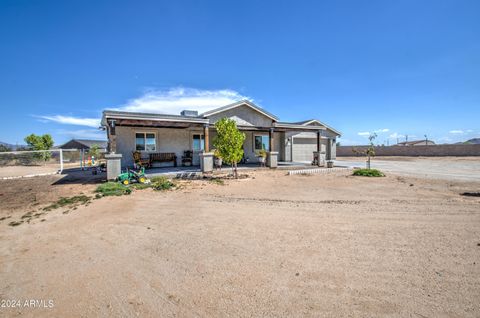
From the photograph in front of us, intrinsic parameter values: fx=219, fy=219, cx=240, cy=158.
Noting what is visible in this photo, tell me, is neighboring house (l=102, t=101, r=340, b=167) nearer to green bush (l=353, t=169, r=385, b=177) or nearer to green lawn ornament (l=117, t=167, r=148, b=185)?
green lawn ornament (l=117, t=167, r=148, b=185)

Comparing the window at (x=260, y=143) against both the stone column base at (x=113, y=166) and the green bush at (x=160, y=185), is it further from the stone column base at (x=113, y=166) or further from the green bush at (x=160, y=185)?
the stone column base at (x=113, y=166)

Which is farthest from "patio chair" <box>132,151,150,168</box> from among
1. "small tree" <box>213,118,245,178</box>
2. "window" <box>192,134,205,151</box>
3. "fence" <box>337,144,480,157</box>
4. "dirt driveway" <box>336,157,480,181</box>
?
"fence" <box>337,144,480,157</box>

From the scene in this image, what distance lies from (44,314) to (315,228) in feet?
14.3

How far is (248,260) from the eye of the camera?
11.1 feet

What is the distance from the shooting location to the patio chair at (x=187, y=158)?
50.2 ft

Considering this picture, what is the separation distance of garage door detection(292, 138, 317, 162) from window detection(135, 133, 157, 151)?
44.2 feet

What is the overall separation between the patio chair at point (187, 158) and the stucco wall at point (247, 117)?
3754 millimetres

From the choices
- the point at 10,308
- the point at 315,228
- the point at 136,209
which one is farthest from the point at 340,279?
the point at 136,209

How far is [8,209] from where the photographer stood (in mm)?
6340

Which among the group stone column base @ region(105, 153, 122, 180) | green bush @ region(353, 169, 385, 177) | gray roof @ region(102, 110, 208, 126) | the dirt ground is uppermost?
gray roof @ region(102, 110, 208, 126)

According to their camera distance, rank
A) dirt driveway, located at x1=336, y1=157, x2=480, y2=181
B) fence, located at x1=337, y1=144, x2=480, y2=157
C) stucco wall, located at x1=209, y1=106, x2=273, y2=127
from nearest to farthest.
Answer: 1. dirt driveway, located at x1=336, y1=157, x2=480, y2=181
2. stucco wall, located at x1=209, y1=106, x2=273, y2=127
3. fence, located at x1=337, y1=144, x2=480, y2=157

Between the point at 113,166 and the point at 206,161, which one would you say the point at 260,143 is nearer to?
the point at 206,161

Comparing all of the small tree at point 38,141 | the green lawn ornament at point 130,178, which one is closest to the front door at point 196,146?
the green lawn ornament at point 130,178

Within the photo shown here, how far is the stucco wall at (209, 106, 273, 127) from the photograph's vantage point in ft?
49.8
